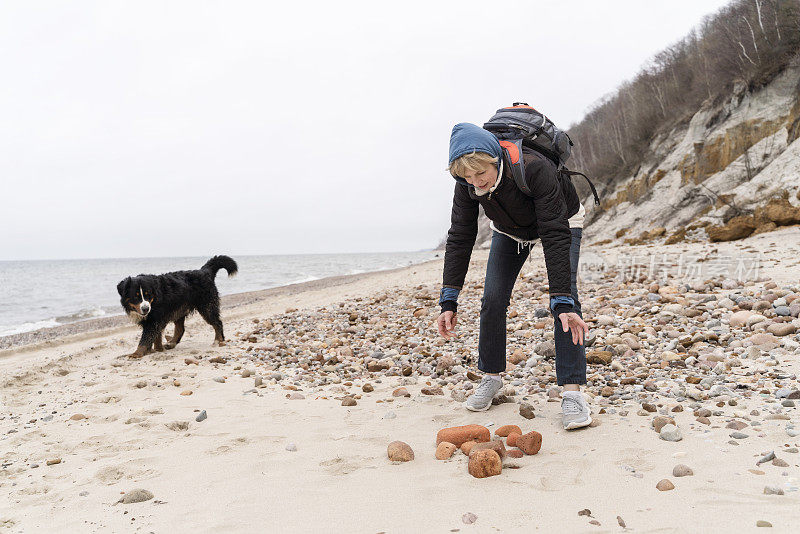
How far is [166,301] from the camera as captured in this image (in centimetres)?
652

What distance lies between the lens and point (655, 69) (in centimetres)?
3319

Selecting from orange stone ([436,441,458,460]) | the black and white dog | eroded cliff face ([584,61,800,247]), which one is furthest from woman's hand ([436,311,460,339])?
eroded cliff face ([584,61,800,247])

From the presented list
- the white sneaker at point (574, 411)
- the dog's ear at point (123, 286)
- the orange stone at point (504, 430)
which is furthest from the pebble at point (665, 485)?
the dog's ear at point (123, 286)

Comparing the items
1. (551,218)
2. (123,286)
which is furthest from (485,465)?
(123,286)

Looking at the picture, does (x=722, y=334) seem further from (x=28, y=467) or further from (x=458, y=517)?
(x=28, y=467)

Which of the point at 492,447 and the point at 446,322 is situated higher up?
the point at 446,322

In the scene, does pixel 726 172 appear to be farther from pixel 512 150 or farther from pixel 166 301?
pixel 166 301

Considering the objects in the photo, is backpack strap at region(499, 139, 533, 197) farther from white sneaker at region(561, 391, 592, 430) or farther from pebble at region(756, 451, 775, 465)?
pebble at region(756, 451, 775, 465)

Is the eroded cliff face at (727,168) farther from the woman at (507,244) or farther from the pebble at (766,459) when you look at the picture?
the pebble at (766,459)

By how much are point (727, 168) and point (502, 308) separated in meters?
16.9

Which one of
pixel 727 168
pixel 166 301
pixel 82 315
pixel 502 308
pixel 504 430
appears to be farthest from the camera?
pixel 727 168

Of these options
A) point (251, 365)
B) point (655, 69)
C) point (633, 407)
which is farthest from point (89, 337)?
point (655, 69)

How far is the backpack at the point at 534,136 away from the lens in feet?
9.52

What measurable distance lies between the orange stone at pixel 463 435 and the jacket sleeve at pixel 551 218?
3.04ft
